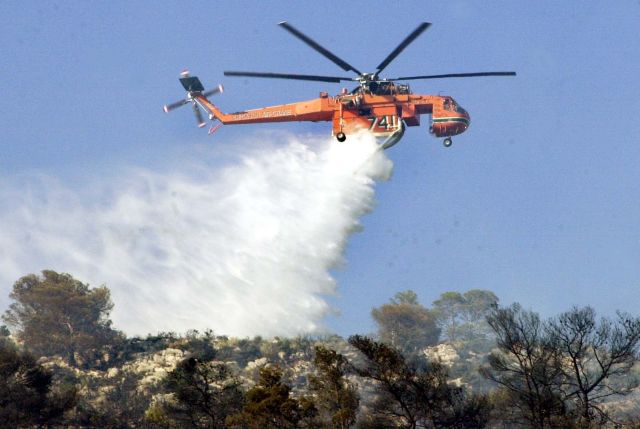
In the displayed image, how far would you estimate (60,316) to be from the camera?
295 ft

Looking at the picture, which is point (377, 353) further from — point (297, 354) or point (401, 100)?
point (297, 354)

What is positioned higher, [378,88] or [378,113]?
[378,88]

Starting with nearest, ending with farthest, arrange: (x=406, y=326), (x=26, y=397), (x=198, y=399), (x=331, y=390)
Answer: (x=331, y=390)
(x=198, y=399)
(x=26, y=397)
(x=406, y=326)

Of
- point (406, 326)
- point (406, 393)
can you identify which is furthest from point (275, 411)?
point (406, 326)

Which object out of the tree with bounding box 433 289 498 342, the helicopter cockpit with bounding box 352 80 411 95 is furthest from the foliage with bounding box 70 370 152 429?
the tree with bounding box 433 289 498 342

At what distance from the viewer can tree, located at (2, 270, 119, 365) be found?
3408 inches

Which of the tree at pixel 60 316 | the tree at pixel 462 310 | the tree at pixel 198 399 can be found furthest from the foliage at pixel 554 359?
the tree at pixel 462 310

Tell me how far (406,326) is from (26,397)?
70510 mm

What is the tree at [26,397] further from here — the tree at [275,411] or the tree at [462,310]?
the tree at [462,310]

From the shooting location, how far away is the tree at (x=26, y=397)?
48734mm

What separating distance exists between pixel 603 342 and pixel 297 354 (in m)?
51.8

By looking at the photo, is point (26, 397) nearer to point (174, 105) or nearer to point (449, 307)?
point (174, 105)

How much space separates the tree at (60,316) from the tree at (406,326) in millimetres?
37933

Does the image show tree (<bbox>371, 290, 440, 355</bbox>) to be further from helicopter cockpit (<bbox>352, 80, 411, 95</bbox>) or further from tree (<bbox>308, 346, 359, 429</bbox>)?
tree (<bbox>308, 346, 359, 429</bbox>)
